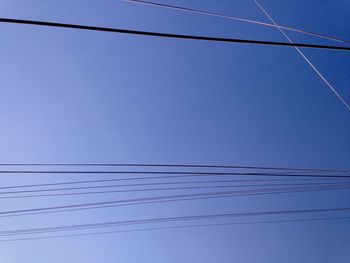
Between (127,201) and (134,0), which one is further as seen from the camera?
(127,201)

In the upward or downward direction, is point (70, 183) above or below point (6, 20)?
above

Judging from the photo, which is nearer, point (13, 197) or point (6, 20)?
point (6, 20)

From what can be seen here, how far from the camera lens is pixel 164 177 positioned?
9617mm

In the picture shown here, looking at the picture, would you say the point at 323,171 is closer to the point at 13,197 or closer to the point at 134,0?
the point at 134,0

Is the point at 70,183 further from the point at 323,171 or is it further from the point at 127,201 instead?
the point at 323,171

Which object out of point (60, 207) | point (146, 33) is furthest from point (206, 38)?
point (60, 207)

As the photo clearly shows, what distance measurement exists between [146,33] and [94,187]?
27.7 ft

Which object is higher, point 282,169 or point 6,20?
point 282,169

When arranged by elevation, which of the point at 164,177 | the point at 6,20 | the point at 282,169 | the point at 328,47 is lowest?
the point at 6,20

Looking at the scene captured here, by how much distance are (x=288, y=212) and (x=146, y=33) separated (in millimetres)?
11300

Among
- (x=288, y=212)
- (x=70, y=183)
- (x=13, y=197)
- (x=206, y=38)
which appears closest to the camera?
(x=206, y=38)

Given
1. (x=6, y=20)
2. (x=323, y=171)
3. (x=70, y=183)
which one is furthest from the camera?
(x=70, y=183)

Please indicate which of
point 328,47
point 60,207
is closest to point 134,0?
point 328,47

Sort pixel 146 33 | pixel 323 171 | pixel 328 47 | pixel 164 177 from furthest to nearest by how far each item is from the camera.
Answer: pixel 164 177
pixel 323 171
pixel 328 47
pixel 146 33
